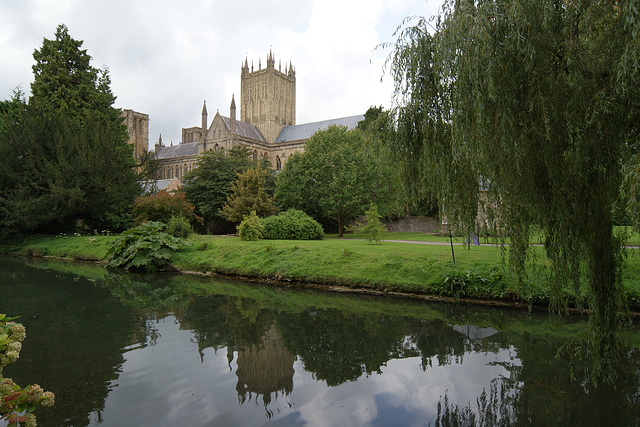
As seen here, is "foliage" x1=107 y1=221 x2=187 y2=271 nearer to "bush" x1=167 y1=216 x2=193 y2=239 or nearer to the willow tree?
"bush" x1=167 y1=216 x2=193 y2=239

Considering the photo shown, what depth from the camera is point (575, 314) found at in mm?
8891

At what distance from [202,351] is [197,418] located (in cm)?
230

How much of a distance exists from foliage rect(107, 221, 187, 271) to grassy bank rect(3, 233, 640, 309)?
50cm

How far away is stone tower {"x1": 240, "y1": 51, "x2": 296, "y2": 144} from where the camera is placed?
72613 mm

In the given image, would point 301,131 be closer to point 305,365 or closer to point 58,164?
point 58,164

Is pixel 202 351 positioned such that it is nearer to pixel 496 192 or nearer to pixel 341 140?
pixel 496 192

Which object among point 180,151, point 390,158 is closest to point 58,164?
point 390,158

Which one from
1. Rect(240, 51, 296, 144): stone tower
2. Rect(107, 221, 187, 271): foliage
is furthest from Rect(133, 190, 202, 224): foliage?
Rect(240, 51, 296, 144): stone tower

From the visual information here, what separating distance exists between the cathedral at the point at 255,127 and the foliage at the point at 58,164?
27317mm

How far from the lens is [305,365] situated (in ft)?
20.5

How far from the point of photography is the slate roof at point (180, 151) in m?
66.1

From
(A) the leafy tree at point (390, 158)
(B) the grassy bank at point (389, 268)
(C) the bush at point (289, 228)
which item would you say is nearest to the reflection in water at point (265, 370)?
(A) the leafy tree at point (390, 158)

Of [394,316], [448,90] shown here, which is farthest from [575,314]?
[448,90]

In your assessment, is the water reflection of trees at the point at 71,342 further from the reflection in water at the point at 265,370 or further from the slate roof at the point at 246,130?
the slate roof at the point at 246,130
